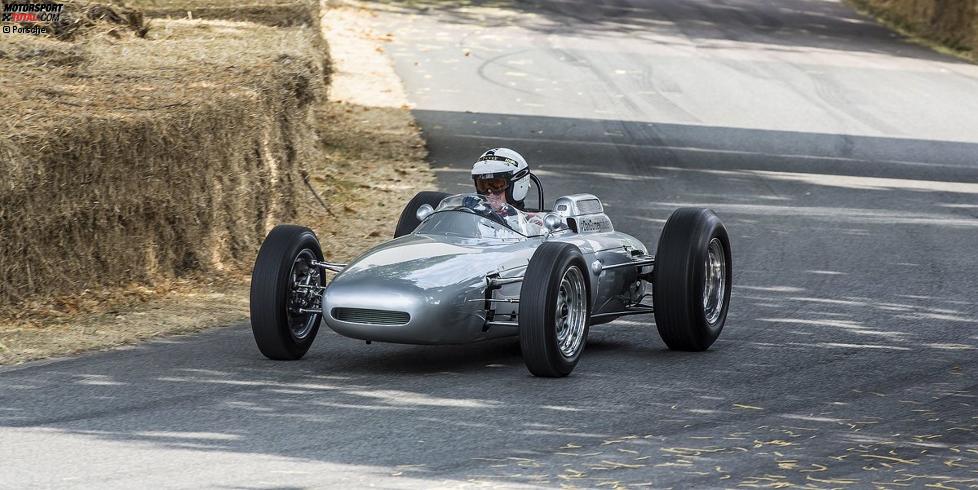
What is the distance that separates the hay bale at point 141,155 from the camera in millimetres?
10016

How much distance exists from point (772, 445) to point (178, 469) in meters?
2.90

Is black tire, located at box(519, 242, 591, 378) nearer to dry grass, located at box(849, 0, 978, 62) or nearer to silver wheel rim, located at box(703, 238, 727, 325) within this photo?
silver wheel rim, located at box(703, 238, 727, 325)

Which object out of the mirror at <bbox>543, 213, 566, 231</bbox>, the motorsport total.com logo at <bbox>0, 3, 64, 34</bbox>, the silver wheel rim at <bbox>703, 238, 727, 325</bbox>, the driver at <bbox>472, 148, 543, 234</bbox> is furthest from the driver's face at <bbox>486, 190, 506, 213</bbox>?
the motorsport total.com logo at <bbox>0, 3, 64, 34</bbox>

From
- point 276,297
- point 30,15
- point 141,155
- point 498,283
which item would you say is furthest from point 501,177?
point 30,15

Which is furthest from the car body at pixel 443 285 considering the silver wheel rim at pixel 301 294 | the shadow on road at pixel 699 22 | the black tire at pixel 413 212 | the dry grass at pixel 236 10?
the shadow on road at pixel 699 22

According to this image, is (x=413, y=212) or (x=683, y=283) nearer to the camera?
(x=683, y=283)

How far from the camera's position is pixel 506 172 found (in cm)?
996

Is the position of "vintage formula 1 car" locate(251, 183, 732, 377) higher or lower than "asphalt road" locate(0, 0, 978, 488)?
higher

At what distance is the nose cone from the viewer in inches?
339

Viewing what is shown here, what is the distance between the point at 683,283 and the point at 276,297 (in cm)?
261

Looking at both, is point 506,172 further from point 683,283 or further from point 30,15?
point 30,15

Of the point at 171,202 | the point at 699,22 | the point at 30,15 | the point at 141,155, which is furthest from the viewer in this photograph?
the point at 699,22

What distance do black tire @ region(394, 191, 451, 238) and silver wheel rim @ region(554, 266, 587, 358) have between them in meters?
1.82

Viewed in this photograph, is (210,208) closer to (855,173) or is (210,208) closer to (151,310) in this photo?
(151,310)
